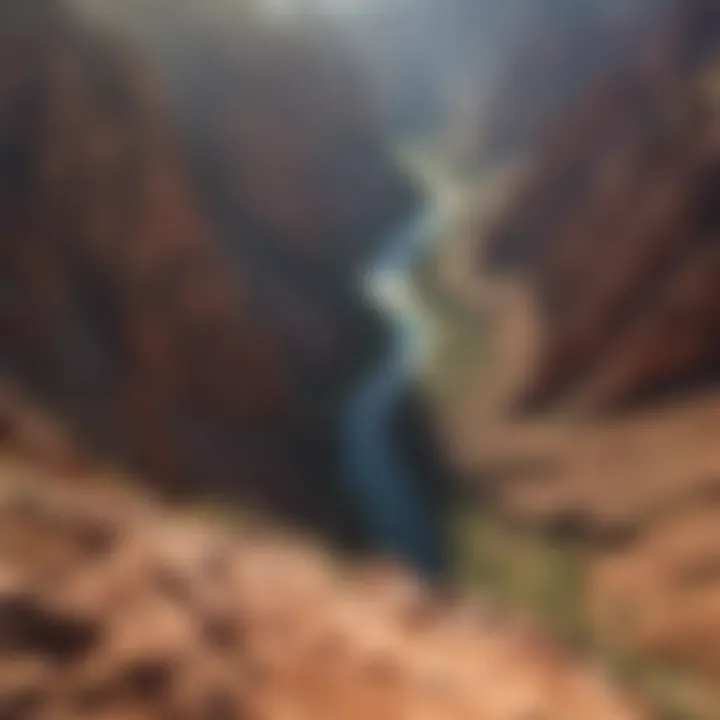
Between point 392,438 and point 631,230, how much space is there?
6.45 feet

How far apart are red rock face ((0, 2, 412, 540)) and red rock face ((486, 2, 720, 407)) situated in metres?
1.21

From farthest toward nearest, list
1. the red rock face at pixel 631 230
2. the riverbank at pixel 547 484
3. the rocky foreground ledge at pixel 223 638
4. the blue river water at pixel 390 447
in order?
the red rock face at pixel 631 230
the blue river water at pixel 390 447
the riverbank at pixel 547 484
the rocky foreground ledge at pixel 223 638

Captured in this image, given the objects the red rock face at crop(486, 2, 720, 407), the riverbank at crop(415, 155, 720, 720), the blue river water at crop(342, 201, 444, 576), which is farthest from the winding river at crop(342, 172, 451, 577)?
the red rock face at crop(486, 2, 720, 407)

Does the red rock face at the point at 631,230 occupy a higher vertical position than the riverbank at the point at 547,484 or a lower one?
higher

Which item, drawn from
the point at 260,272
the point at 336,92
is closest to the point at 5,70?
the point at 260,272

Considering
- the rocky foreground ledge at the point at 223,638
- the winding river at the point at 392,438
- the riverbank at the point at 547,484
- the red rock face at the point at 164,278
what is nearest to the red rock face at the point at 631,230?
the riverbank at the point at 547,484

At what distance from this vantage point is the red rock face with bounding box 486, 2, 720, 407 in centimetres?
489

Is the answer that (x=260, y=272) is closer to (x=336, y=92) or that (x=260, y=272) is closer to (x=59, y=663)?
(x=336, y=92)

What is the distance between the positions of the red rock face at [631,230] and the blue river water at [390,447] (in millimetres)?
762

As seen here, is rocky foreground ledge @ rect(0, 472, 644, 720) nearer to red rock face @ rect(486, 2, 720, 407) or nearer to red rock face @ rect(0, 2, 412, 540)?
red rock face @ rect(0, 2, 412, 540)

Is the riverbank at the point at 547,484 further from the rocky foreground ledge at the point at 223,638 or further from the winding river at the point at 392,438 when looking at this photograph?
the rocky foreground ledge at the point at 223,638

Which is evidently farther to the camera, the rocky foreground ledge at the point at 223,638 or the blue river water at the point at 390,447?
the blue river water at the point at 390,447

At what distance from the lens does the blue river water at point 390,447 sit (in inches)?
153

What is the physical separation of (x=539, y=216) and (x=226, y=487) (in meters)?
4.52
